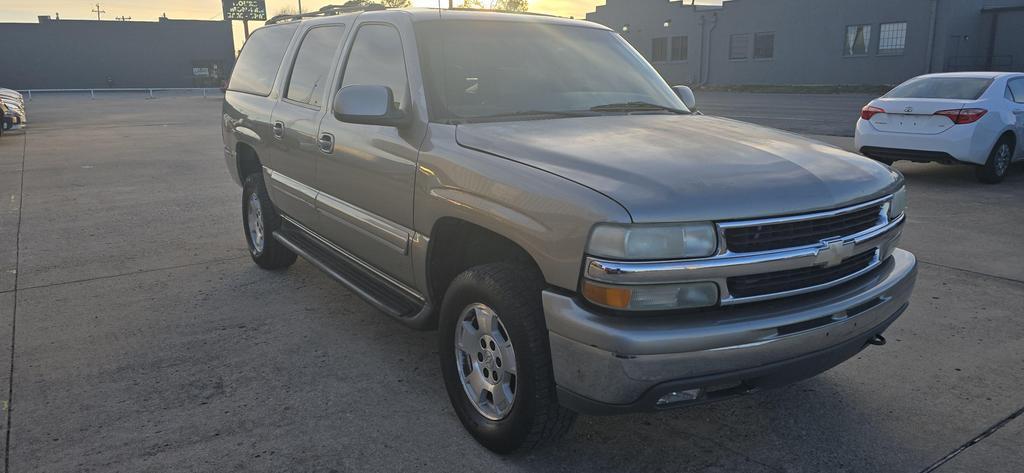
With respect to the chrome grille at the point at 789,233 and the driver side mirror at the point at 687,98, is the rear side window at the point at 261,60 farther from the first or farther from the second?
the chrome grille at the point at 789,233

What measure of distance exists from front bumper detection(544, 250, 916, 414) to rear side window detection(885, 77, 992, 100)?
8391 millimetres

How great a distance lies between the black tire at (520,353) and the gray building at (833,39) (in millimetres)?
36750

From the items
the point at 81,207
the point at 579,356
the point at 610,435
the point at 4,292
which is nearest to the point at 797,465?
the point at 610,435

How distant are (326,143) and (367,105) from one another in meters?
0.92

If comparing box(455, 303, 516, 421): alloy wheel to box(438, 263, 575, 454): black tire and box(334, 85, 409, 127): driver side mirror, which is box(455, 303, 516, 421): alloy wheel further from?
box(334, 85, 409, 127): driver side mirror

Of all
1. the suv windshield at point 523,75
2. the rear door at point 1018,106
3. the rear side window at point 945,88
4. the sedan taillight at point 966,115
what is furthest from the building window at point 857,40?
the suv windshield at point 523,75

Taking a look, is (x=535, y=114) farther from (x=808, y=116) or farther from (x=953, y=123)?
(x=808, y=116)

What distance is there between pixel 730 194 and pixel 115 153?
1399 cm

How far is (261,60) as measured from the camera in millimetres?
5773

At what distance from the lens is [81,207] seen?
8.36m

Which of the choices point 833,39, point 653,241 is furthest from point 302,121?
point 833,39

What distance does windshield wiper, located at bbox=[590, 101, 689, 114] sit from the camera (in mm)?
3844

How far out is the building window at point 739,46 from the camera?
4197 centimetres

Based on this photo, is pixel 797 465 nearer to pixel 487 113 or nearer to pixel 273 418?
pixel 487 113
